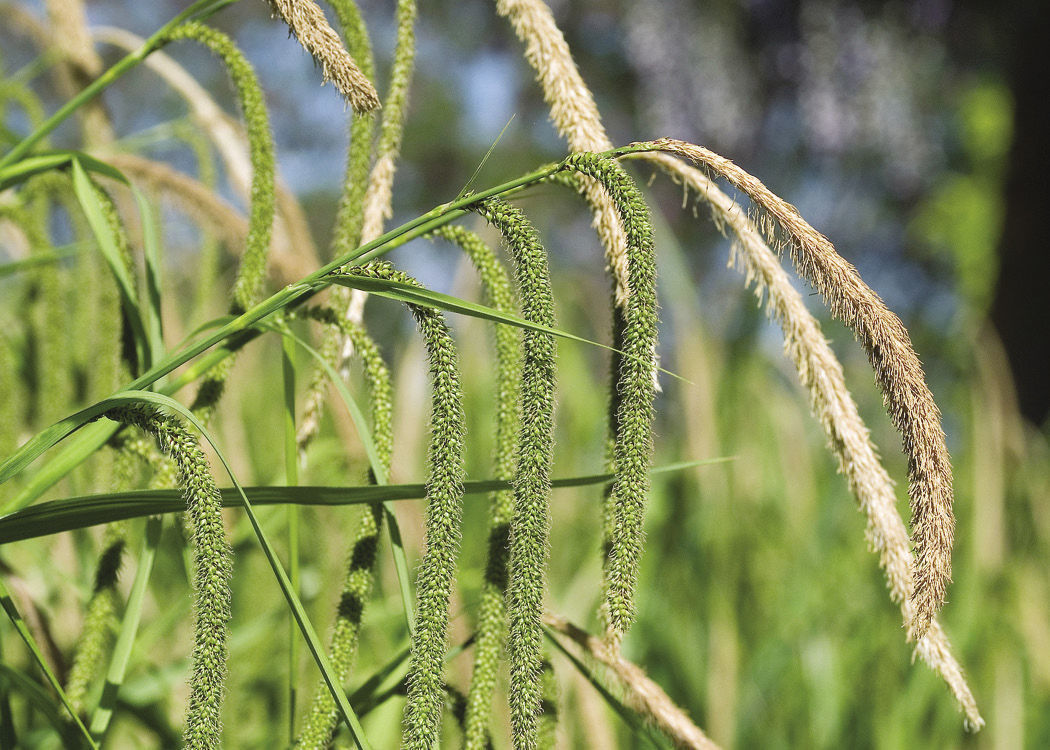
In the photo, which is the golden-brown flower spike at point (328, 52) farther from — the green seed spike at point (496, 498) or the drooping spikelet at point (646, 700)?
the drooping spikelet at point (646, 700)

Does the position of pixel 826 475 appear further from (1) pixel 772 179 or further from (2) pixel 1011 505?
(1) pixel 772 179

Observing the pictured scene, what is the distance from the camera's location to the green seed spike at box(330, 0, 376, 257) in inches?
23.8

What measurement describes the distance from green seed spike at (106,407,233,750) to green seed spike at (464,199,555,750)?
0.13m

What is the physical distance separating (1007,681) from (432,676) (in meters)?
1.20

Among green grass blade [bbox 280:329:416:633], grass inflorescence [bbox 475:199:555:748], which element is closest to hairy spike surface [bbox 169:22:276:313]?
green grass blade [bbox 280:329:416:633]

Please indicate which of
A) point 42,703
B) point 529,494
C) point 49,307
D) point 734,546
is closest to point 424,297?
point 529,494

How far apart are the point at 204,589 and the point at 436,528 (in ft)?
0.33

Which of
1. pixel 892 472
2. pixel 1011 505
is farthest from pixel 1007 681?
pixel 892 472

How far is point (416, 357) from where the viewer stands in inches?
54.7

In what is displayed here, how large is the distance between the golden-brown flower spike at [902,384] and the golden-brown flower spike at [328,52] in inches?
5.4

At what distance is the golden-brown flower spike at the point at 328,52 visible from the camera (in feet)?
1.43

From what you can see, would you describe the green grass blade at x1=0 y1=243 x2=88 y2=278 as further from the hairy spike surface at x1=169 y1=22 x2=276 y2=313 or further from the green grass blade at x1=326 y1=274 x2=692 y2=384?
the green grass blade at x1=326 y1=274 x2=692 y2=384

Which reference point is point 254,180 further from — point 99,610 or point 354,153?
point 99,610

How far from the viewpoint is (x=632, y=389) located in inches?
17.2
